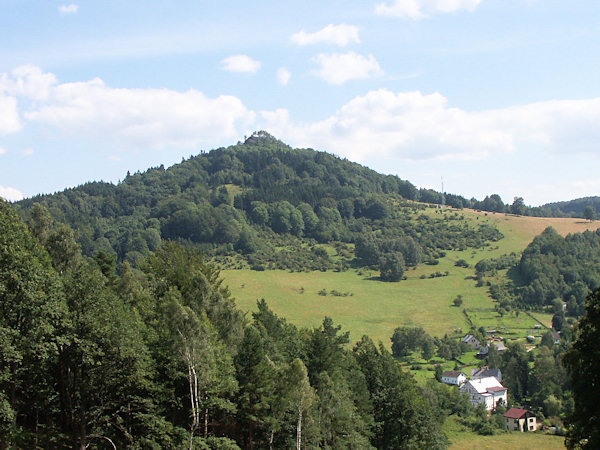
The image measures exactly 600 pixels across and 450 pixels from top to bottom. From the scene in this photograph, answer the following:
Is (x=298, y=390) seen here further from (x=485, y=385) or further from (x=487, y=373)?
(x=487, y=373)

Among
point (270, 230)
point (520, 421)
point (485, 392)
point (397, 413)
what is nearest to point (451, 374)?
point (485, 392)

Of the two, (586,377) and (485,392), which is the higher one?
(586,377)

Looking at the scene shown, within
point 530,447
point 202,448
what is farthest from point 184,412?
point 530,447

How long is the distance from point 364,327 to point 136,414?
283ft

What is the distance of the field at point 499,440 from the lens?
211 ft

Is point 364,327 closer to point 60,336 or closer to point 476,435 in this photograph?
point 476,435

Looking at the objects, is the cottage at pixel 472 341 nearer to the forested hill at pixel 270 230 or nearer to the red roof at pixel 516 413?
the red roof at pixel 516 413

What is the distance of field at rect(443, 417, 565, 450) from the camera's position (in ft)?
211

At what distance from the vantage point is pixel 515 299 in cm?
12875

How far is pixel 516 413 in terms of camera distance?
8038 cm

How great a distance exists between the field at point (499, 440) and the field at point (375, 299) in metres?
29.5

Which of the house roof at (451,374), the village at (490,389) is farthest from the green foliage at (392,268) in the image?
the house roof at (451,374)

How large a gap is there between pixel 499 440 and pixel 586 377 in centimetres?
5441

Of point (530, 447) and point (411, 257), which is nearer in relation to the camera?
point (530, 447)
